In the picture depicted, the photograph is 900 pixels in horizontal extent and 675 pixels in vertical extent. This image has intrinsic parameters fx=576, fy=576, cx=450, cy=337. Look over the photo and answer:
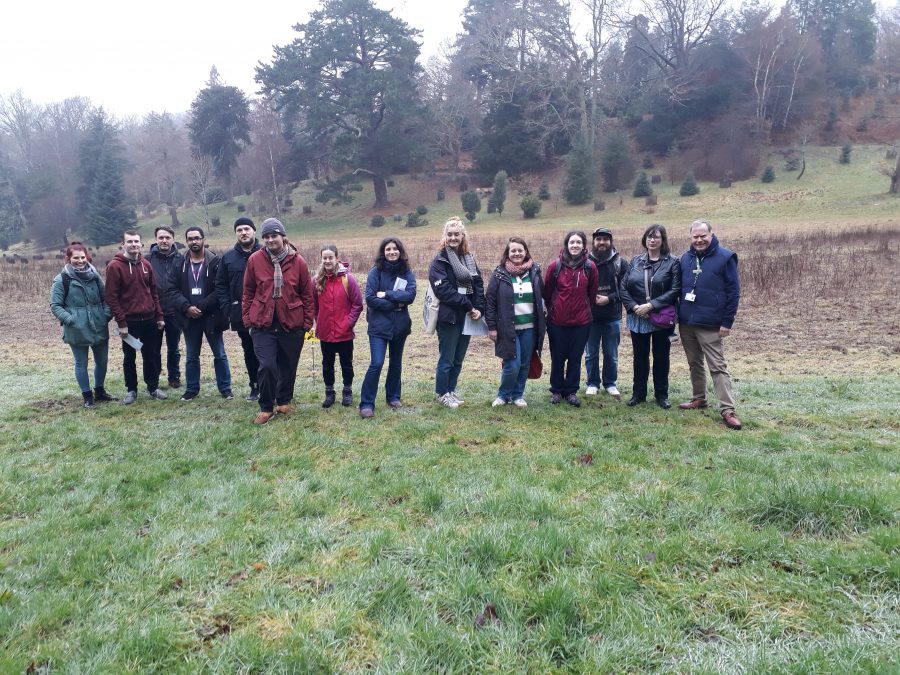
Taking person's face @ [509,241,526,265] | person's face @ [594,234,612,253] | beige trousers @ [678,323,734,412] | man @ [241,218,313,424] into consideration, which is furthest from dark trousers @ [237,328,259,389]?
beige trousers @ [678,323,734,412]

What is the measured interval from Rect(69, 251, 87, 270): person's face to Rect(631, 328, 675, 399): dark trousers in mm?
6325

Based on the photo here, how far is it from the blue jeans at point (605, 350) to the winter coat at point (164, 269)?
509 cm

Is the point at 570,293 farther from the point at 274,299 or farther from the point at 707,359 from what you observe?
the point at 274,299

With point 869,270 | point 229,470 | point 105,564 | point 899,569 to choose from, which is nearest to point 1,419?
point 229,470

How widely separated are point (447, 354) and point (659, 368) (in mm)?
2425

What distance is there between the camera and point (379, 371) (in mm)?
6234

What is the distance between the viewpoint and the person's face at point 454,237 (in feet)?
20.3

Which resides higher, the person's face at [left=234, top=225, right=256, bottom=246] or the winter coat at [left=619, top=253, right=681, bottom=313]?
the person's face at [left=234, top=225, right=256, bottom=246]

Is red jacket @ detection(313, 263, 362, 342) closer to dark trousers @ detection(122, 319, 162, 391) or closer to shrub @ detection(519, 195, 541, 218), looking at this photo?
dark trousers @ detection(122, 319, 162, 391)

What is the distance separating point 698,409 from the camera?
6.36 meters

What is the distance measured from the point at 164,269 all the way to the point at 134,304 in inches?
21.4

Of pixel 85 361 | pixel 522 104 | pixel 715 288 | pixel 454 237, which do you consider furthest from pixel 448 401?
pixel 522 104

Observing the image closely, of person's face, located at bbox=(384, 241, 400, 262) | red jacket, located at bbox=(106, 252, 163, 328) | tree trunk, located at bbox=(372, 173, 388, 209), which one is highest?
tree trunk, located at bbox=(372, 173, 388, 209)

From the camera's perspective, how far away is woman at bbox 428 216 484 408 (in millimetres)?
6234
